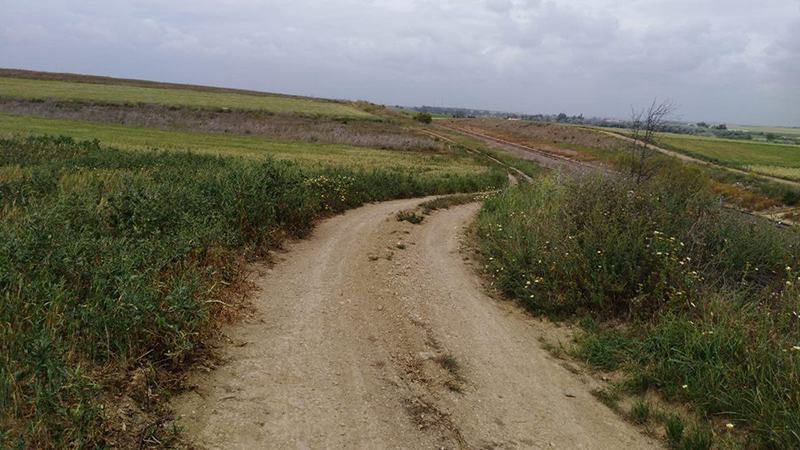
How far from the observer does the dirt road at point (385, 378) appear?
152 inches

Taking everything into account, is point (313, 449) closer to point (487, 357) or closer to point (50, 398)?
point (50, 398)

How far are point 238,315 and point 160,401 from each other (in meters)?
1.89

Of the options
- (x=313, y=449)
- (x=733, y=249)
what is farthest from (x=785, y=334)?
(x=313, y=449)

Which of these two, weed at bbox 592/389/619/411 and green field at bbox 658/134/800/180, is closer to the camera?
weed at bbox 592/389/619/411

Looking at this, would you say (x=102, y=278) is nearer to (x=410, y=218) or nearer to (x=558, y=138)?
(x=410, y=218)

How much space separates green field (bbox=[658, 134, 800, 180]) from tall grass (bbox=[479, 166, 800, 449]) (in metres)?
28.5

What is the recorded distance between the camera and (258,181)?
934 centimetres

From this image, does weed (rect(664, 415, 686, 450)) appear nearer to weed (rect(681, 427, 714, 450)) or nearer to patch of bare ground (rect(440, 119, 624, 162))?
weed (rect(681, 427, 714, 450))

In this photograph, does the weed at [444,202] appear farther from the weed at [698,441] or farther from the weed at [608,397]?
the weed at [698,441]

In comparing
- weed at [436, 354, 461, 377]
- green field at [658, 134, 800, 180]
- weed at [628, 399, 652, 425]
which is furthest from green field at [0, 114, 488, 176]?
weed at [628, 399, 652, 425]

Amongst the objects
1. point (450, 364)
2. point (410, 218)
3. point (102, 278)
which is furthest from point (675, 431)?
point (410, 218)

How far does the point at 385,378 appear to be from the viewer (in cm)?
474

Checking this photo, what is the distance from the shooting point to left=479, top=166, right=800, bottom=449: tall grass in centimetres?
452

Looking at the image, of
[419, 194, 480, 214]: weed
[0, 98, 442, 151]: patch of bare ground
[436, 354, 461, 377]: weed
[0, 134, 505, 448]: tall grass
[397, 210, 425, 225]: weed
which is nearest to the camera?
[0, 134, 505, 448]: tall grass
